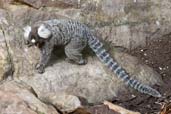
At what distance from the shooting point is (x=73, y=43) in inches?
259

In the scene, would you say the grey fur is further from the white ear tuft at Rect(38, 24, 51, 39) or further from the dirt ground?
the dirt ground

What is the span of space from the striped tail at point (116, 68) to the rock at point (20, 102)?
1.35 m

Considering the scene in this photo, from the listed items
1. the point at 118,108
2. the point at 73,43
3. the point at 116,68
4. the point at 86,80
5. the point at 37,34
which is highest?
the point at 37,34

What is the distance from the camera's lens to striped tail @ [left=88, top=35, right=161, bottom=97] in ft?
21.6

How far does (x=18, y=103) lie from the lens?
5.39m

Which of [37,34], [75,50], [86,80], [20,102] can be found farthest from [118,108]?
[37,34]

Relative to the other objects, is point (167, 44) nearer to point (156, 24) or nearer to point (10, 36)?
point (156, 24)

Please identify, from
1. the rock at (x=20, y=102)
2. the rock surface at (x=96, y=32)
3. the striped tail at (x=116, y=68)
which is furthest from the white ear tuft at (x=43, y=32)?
the rock at (x=20, y=102)

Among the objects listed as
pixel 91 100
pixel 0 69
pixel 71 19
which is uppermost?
pixel 71 19

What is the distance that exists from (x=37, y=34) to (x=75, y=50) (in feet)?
1.90

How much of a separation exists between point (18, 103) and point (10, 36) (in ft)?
4.69

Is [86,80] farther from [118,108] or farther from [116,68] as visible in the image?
[118,108]

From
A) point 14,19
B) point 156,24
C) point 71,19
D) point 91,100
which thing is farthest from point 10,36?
point 156,24

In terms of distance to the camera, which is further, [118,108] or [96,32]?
[96,32]
